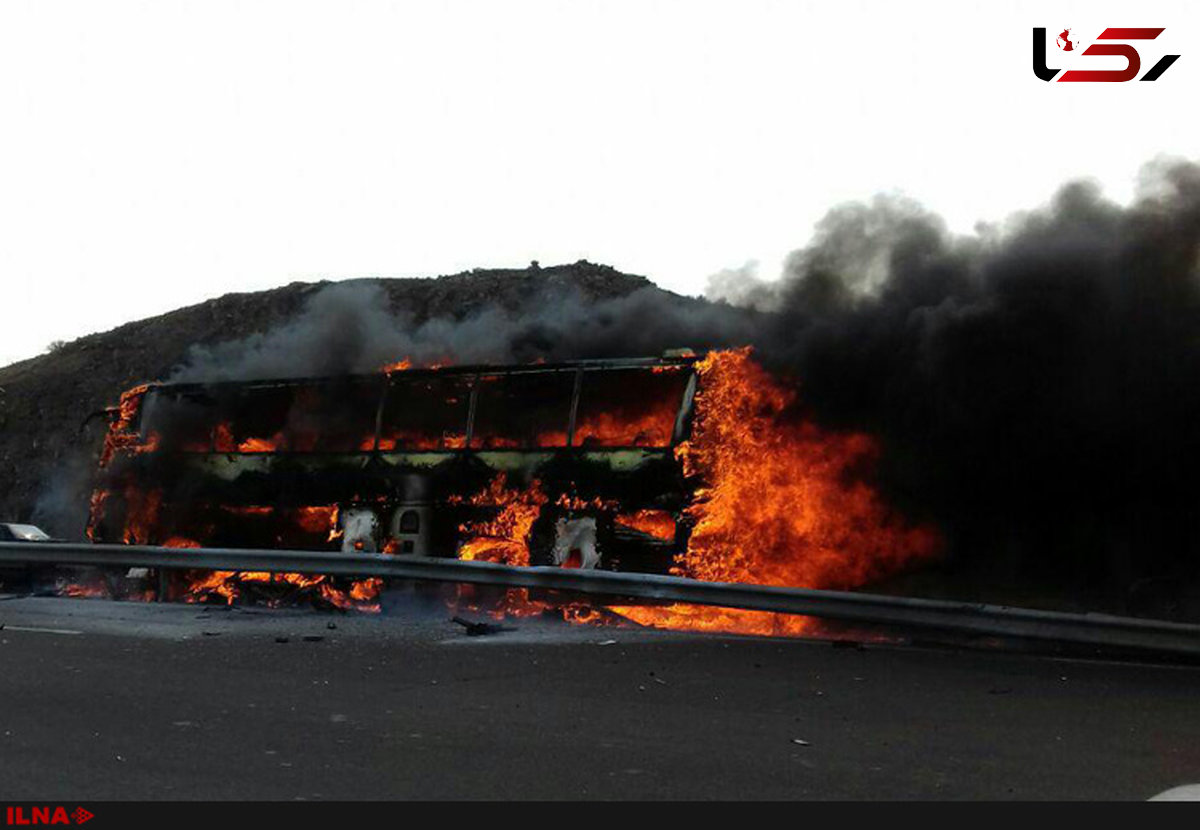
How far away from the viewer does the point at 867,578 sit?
459 inches

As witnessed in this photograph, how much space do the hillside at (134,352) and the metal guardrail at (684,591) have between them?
25069 mm

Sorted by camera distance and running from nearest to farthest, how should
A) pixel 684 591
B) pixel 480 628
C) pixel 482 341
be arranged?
pixel 684 591, pixel 480 628, pixel 482 341

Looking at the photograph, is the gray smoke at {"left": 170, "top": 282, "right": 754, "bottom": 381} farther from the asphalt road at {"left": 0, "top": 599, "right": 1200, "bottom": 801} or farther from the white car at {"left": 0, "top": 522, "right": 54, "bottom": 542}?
the asphalt road at {"left": 0, "top": 599, "right": 1200, "bottom": 801}

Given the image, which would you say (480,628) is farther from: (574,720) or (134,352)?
(134,352)

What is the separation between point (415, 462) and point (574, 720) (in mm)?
6791

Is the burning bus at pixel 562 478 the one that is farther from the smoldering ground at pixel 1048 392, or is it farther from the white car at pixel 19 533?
the white car at pixel 19 533

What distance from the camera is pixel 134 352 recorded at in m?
45.3

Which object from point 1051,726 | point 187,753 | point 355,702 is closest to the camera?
point 187,753

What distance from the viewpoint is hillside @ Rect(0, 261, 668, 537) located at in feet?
128

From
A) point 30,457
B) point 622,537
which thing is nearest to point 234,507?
point 622,537

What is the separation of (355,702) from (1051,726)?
11.3ft

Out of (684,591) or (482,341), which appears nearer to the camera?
(684,591)

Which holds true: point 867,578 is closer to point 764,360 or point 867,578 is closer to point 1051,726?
point 764,360
